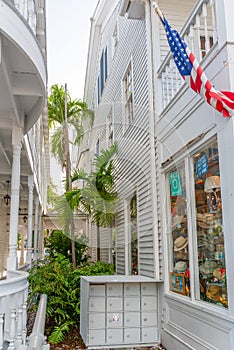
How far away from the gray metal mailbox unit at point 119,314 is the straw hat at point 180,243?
52cm

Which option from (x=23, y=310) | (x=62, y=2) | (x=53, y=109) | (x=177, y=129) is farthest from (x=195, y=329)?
(x=62, y=2)

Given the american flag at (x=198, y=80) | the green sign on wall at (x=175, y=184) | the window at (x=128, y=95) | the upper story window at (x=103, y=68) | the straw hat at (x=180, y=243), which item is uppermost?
the upper story window at (x=103, y=68)

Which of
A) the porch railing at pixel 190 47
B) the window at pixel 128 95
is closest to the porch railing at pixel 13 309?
the porch railing at pixel 190 47

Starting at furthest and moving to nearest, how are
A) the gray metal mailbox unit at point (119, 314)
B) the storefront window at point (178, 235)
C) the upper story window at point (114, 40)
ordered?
1. the upper story window at point (114, 40)
2. the gray metal mailbox unit at point (119, 314)
3. the storefront window at point (178, 235)

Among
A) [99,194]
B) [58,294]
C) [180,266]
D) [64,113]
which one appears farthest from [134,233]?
[64,113]

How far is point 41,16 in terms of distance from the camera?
5.87m

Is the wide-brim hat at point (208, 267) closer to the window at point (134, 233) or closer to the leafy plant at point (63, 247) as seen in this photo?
the window at point (134, 233)

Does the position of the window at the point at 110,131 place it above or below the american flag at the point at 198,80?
above

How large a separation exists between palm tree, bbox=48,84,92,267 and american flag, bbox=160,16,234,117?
489 cm

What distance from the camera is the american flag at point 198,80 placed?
295 centimetres

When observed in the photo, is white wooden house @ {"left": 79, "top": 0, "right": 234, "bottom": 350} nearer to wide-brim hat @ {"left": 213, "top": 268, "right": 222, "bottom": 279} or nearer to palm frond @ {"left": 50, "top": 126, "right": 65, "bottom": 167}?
wide-brim hat @ {"left": 213, "top": 268, "right": 222, "bottom": 279}

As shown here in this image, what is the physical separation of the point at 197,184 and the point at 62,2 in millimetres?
8486

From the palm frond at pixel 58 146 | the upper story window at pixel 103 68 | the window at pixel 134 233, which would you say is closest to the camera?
the window at pixel 134 233

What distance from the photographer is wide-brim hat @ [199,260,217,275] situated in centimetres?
345
